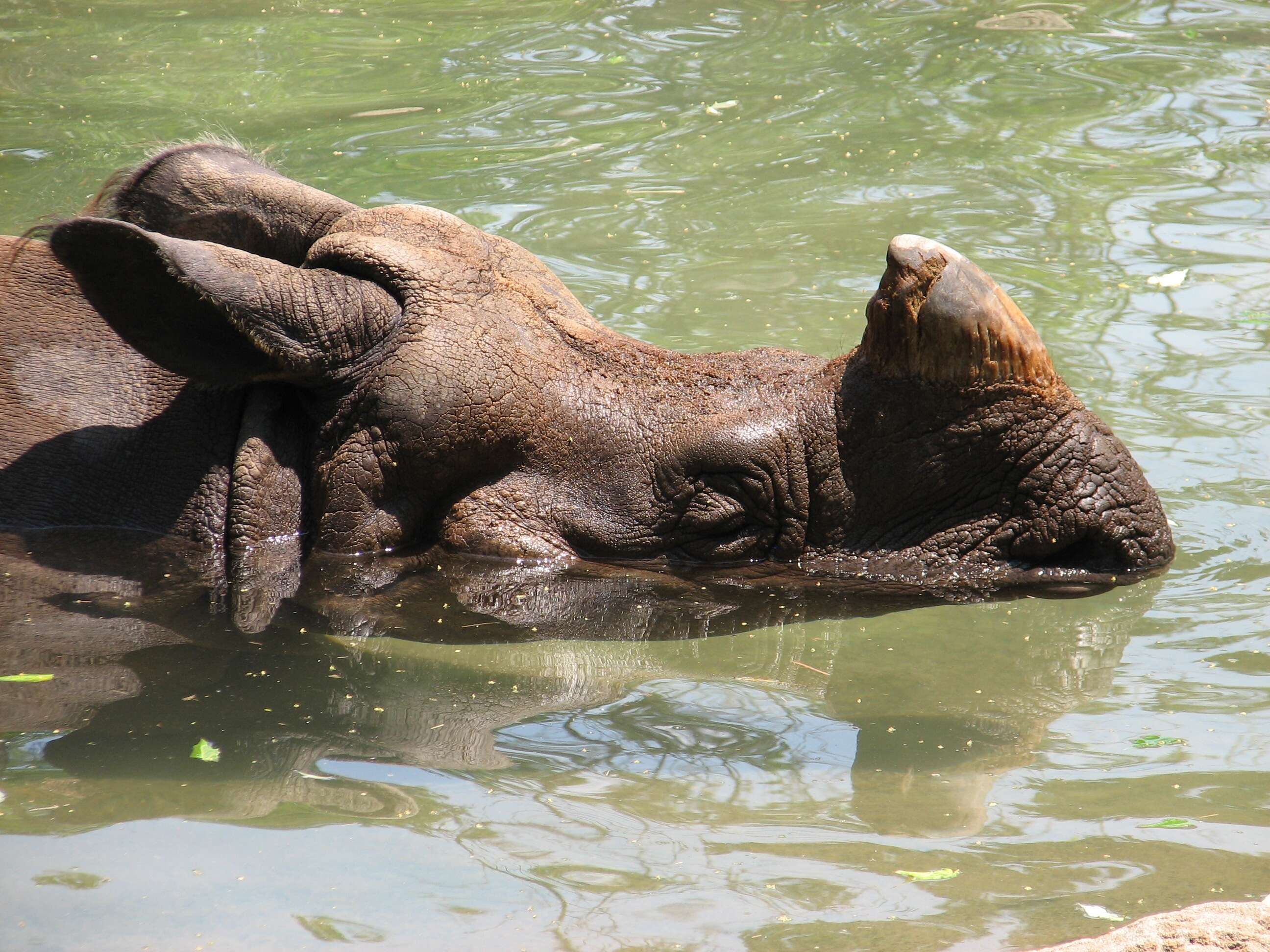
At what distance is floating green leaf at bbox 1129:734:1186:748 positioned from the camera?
449cm

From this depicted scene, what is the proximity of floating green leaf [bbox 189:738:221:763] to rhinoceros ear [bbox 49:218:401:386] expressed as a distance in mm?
1655

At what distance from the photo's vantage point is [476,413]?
221 inches

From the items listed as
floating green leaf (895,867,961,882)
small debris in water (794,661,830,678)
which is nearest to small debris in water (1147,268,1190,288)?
small debris in water (794,661,830,678)

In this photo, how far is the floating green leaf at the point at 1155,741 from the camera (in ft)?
14.7

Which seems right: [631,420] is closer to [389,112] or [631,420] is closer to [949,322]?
[949,322]

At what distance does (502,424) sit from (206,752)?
169 cm

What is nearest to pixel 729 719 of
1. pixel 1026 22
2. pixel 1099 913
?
pixel 1099 913

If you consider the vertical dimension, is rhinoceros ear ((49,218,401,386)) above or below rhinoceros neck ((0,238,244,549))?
above

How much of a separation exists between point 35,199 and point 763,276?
4.46 metres

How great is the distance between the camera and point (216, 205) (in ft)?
20.9

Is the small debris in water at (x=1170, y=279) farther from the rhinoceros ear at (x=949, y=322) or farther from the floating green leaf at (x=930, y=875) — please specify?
the floating green leaf at (x=930, y=875)

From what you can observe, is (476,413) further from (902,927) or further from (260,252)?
(902,927)

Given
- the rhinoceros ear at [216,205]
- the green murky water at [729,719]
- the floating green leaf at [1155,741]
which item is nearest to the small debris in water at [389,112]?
the green murky water at [729,719]

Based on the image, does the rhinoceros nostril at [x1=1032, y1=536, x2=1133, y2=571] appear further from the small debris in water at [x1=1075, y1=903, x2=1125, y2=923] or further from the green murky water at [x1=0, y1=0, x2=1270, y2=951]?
the small debris in water at [x1=1075, y1=903, x2=1125, y2=923]
